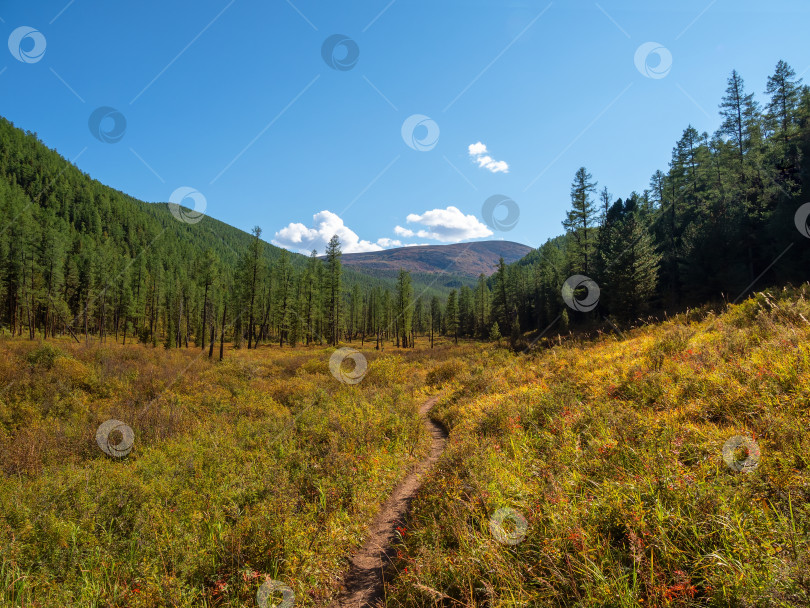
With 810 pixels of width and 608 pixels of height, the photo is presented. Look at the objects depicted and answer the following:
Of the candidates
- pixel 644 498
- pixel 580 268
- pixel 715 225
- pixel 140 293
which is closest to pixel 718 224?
pixel 715 225

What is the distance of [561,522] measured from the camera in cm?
369

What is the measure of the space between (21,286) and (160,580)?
68.5 meters

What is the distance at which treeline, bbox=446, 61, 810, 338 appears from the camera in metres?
25.1

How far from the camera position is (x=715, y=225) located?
2953 centimetres

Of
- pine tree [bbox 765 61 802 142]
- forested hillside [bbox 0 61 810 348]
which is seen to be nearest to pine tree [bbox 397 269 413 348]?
forested hillside [bbox 0 61 810 348]

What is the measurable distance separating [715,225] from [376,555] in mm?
38991

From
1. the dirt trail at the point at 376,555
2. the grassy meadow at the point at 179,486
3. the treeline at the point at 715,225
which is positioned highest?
the treeline at the point at 715,225

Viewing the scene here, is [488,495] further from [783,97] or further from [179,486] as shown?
[783,97]

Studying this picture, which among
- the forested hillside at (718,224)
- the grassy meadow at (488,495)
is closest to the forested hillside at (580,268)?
the forested hillside at (718,224)

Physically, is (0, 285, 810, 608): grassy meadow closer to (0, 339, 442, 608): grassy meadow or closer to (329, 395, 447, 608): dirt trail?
(0, 339, 442, 608): grassy meadow

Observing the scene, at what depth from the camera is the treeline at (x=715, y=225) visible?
25077 millimetres

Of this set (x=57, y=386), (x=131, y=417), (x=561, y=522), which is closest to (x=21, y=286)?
(x=57, y=386)

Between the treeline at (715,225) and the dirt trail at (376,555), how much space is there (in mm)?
23199

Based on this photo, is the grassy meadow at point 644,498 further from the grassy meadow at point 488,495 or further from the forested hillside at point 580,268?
the forested hillside at point 580,268
